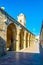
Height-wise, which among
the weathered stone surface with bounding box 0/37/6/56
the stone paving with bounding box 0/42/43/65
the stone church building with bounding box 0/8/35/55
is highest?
the stone church building with bounding box 0/8/35/55

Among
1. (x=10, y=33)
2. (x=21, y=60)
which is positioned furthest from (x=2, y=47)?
A: (x=10, y=33)

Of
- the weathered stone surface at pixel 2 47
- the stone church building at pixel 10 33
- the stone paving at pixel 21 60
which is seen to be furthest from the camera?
the stone church building at pixel 10 33

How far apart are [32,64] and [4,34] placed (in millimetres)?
5203

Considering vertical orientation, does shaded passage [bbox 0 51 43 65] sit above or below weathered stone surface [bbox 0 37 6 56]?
below

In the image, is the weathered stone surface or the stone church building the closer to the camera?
the weathered stone surface

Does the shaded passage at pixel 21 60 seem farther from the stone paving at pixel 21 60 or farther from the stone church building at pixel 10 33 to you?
the stone church building at pixel 10 33

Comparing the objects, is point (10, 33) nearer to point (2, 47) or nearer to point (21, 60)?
point (2, 47)

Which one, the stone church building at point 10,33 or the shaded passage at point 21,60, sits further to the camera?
the stone church building at point 10,33

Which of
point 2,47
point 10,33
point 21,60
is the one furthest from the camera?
point 10,33

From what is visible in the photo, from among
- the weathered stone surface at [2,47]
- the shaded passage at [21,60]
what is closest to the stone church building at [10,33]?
the weathered stone surface at [2,47]

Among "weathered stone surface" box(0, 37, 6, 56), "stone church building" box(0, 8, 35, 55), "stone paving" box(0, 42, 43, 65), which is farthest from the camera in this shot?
"stone church building" box(0, 8, 35, 55)

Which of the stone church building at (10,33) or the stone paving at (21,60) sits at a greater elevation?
the stone church building at (10,33)

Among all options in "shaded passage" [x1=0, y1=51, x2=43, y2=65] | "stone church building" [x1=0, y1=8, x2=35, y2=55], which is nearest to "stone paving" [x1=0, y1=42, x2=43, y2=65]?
"shaded passage" [x1=0, y1=51, x2=43, y2=65]

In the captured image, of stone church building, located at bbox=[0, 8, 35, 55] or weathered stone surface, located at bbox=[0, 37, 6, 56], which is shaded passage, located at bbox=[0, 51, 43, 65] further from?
stone church building, located at bbox=[0, 8, 35, 55]
